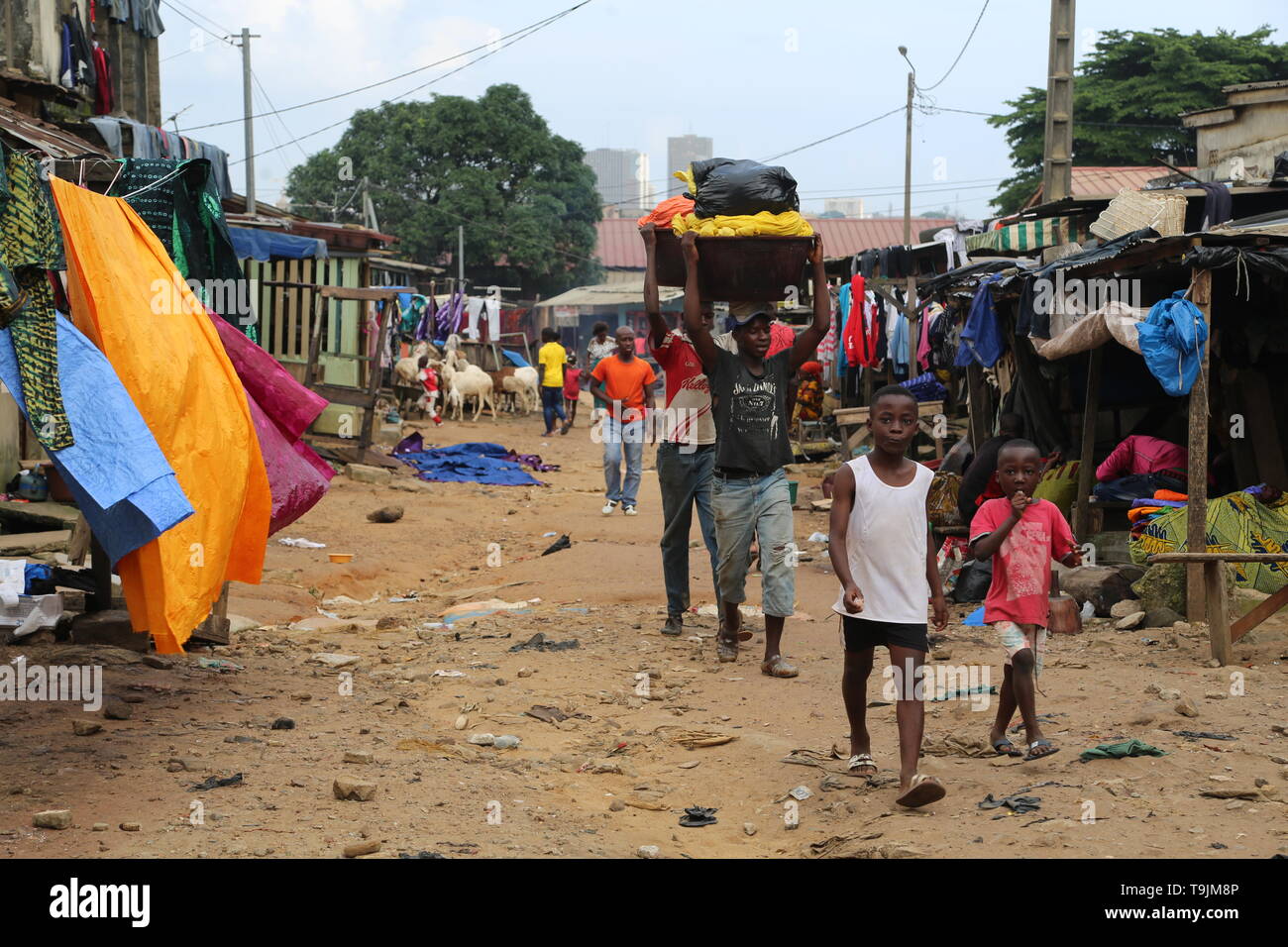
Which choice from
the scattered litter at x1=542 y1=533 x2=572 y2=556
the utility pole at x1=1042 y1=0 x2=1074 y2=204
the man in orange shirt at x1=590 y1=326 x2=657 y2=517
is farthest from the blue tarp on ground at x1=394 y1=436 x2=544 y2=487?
the utility pole at x1=1042 y1=0 x2=1074 y2=204

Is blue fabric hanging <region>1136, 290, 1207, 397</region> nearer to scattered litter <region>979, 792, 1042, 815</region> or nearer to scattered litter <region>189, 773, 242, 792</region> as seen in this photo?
scattered litter <region>979, 792, 1042, 815</region>

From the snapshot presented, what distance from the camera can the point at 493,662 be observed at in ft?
24.8

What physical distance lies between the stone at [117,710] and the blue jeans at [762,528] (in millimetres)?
3074

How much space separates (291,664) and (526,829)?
130 inches

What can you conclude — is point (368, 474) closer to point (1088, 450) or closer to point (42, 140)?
point (1088, 450)

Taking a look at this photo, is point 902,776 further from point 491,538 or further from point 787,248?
point 491,538

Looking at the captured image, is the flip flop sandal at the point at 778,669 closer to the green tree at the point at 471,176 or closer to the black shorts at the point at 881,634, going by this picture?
the black shorts at the point at 881,634

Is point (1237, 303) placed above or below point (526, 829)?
above

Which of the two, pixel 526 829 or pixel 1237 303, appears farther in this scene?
pixel 1237 303

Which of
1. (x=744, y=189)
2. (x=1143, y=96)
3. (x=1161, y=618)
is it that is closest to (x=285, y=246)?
(x=744, y=189)

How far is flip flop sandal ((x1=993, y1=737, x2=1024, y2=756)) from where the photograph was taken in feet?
17.5

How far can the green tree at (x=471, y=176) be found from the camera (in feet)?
148

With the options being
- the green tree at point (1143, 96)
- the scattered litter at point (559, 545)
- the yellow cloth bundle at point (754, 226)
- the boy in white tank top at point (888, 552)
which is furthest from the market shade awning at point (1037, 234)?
the green tree at point (1143, 96)
